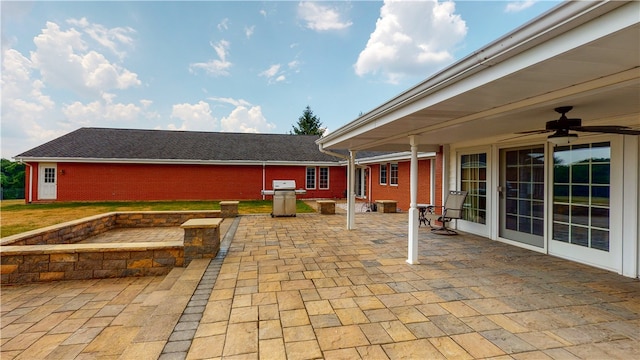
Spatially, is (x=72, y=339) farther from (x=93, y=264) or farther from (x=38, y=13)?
(x=38, y=13)

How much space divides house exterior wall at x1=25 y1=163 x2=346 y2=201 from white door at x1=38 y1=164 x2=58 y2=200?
0.48 feet

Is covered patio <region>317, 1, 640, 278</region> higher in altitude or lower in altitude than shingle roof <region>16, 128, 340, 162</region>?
lower

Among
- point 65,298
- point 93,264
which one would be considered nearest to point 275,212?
point 93,264

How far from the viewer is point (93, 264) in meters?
4.38

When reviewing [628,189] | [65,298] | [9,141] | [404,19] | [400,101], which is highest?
[404,19]

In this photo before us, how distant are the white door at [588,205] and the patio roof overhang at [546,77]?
57 centimetres

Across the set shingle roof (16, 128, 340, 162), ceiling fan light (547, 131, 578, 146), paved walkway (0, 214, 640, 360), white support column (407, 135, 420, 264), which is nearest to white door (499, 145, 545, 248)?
paved walkway (0, 214, 640, 360)

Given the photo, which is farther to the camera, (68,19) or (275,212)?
(275,212)

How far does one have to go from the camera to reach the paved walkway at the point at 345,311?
231 centimetres

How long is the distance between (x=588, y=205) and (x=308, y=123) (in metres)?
37.8

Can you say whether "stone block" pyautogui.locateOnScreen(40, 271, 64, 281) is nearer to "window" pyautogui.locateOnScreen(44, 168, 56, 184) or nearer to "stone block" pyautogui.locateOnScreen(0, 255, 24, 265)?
"stone block" pyautogui.locateOnScreen(0, 255, 24, 265)

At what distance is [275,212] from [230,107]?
18.5 m

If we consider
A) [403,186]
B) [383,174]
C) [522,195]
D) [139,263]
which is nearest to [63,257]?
[139,263]

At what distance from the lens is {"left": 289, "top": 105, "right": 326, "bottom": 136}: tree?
4078 cm
